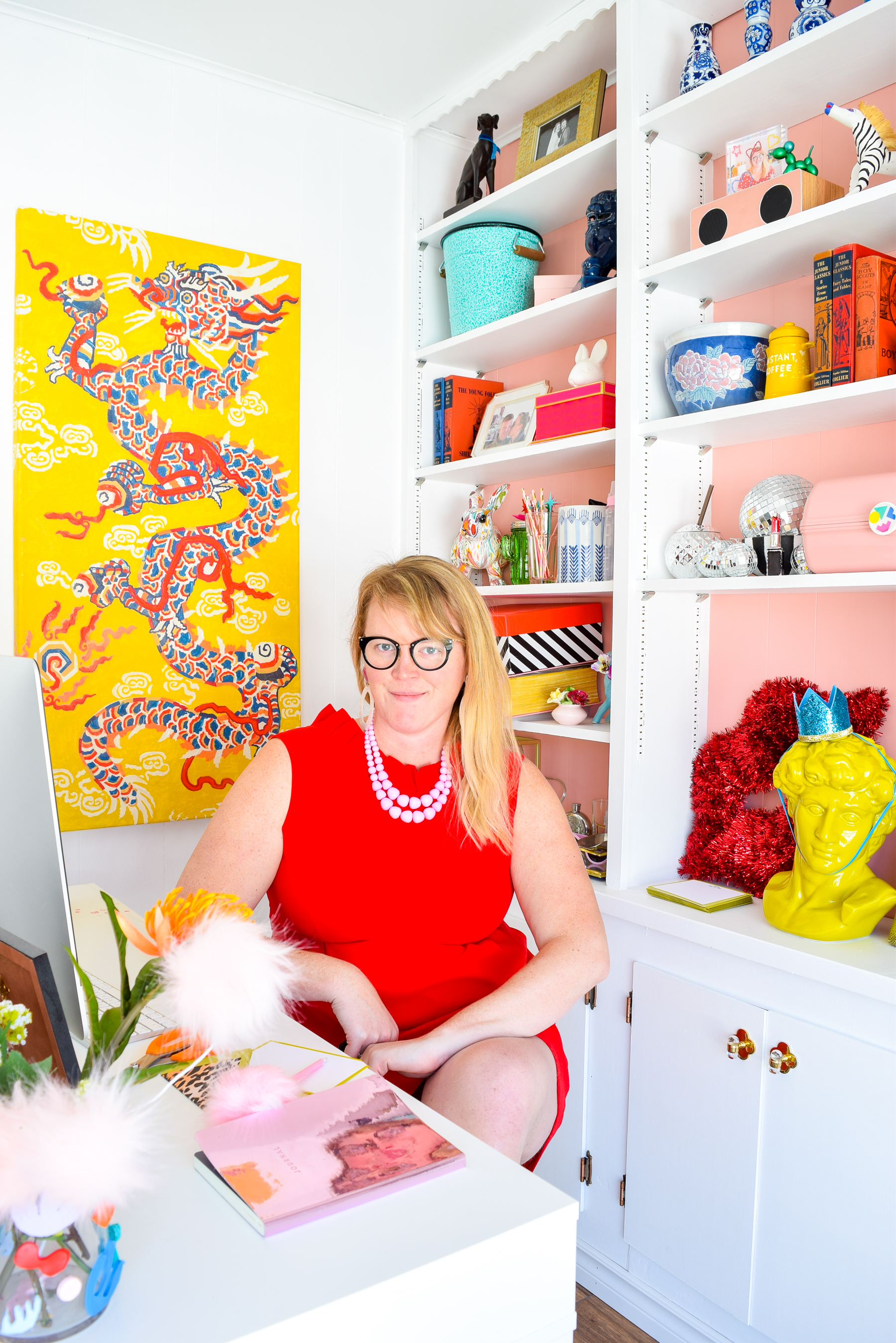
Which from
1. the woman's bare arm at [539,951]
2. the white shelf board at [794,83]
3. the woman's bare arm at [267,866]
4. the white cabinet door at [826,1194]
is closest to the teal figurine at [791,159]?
the white shelf board at [794,83]

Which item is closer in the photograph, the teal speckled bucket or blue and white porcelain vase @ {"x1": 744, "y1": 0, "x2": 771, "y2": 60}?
blue and white porcelain vase @ {"x1": 744, "y1": 0, "x2": 771, "y2": 60}

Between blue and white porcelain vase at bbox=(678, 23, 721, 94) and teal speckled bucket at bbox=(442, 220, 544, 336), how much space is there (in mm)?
588

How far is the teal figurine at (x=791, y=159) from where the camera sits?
5.81 ft

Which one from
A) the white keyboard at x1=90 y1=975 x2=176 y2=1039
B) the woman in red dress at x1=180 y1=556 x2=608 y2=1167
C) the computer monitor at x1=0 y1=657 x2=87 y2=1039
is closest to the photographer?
the computer monitor at x1=0 y1=657 x2=87 y2=1039

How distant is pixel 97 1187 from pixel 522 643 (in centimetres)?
176

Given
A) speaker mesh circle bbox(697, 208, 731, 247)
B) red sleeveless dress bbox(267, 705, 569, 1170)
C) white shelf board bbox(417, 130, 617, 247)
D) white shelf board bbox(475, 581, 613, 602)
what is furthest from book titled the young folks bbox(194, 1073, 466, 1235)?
white shelf board bbox(417, 130, 617, 247)

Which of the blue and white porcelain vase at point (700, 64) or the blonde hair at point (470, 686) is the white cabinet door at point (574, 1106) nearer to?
the blonde hair at point (470, 686)

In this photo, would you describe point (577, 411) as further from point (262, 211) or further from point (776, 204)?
point (262, 211)

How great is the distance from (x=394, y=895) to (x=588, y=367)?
1.30 meters

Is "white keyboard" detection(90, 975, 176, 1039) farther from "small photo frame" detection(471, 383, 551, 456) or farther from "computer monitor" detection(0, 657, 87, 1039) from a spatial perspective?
"small photo frame" detection(471, 383, 551, 456)

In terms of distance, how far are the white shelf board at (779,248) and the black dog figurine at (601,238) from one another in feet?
0.71

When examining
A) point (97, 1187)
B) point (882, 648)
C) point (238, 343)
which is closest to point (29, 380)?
point (238, 343)

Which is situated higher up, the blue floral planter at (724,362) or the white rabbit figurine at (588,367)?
the white rabbit figurine at (588,367)

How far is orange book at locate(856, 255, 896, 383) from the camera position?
5.39 ft
